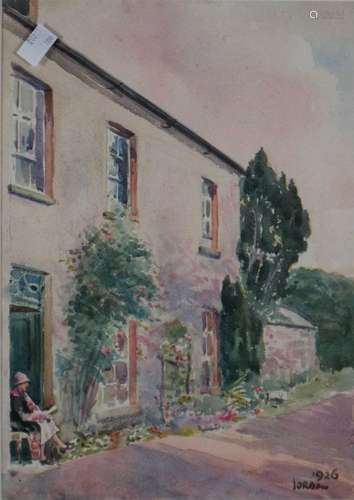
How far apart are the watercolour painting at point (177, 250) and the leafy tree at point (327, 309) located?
Result: 11 mm

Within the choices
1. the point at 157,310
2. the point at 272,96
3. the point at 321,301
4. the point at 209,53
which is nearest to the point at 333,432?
the point at 321,301

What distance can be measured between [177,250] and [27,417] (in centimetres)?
117

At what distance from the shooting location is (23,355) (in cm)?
301

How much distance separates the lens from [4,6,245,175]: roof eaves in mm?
3102

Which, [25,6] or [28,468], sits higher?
[25,6]

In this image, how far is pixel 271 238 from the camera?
10.9 ft

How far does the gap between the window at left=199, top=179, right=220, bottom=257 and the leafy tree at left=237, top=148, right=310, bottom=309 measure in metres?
0.15

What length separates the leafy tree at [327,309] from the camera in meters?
3.26

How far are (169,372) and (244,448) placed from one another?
57 centimetres

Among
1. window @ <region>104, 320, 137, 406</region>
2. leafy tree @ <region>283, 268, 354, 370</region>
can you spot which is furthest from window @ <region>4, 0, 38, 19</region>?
leafy tree @ <region>283, 268, 354, 370</region>

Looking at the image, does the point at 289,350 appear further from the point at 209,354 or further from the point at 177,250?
the point at 177,250

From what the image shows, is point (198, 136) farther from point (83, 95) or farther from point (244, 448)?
point (244, 448)
